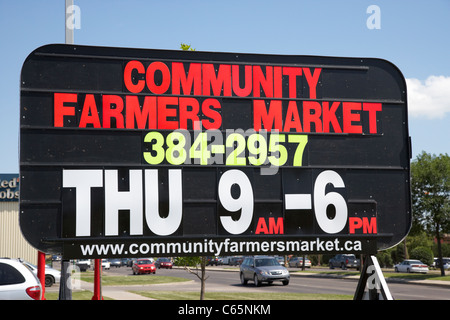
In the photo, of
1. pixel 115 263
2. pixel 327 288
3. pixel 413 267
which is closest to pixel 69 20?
pixel 327 288

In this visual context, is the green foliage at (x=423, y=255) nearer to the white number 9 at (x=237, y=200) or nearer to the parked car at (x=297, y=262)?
the parked car at (x=297, y=262)

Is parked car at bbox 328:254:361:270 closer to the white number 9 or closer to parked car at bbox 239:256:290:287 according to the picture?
parked car at bbox 239:256:290:287

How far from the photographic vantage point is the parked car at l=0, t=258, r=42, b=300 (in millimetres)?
10477

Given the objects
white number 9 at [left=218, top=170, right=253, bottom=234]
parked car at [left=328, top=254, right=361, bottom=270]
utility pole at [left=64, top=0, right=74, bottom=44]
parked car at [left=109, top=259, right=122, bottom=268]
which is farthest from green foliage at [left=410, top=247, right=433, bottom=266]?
utility pole at [left=64, top=0, right=74, bottom=44]

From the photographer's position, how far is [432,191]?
3441cm

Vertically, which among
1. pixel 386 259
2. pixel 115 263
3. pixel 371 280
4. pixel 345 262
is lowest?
pixel 115 263

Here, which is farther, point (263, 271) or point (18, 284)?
point (263, 271)

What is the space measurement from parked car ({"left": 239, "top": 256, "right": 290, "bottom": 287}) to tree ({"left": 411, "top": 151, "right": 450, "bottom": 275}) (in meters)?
10.6

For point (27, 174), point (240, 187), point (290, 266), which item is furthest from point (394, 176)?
point (290, 266)

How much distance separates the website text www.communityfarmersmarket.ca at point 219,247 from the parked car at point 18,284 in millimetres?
5060

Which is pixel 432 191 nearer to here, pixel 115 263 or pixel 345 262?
pixel 345 262

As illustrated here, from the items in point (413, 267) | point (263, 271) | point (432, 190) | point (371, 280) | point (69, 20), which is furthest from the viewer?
point (413, 267)

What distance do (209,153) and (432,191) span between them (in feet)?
102
